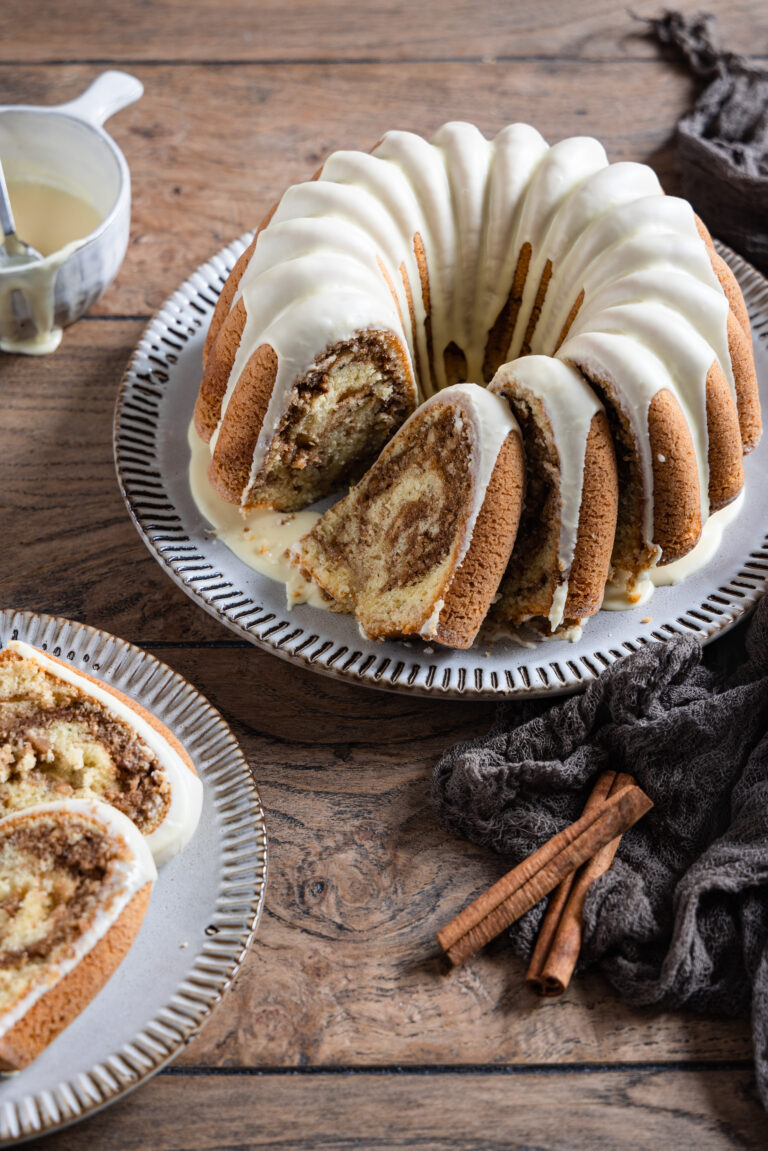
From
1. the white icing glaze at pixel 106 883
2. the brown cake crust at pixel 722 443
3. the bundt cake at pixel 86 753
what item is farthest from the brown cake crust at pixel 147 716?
the brown cake crust at pixel 722 443

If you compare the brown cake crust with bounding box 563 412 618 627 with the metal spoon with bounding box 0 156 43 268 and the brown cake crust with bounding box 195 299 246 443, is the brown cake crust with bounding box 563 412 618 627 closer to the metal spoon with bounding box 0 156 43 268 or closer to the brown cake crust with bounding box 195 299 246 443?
the brown cake crust with bounding box 195 299 246 443

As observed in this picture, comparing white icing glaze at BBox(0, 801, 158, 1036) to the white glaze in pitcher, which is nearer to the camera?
white icing glaze at BBox(0, 801, 158, 1036)

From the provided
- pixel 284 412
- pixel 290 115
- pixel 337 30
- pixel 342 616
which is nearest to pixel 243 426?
pixel 284 412

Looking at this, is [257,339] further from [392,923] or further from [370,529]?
[392,923]

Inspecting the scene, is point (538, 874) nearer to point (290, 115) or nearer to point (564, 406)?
point (564, 406)

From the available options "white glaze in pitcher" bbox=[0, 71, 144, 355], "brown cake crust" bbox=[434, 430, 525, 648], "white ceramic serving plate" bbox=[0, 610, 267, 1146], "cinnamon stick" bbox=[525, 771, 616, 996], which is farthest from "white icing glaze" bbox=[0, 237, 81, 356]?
"cinnamon stick" bbox=[525, 771, 616, 996]

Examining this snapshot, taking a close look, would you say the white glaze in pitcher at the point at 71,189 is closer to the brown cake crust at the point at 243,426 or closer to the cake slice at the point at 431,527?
the brown cake crust at the point at 243,426
